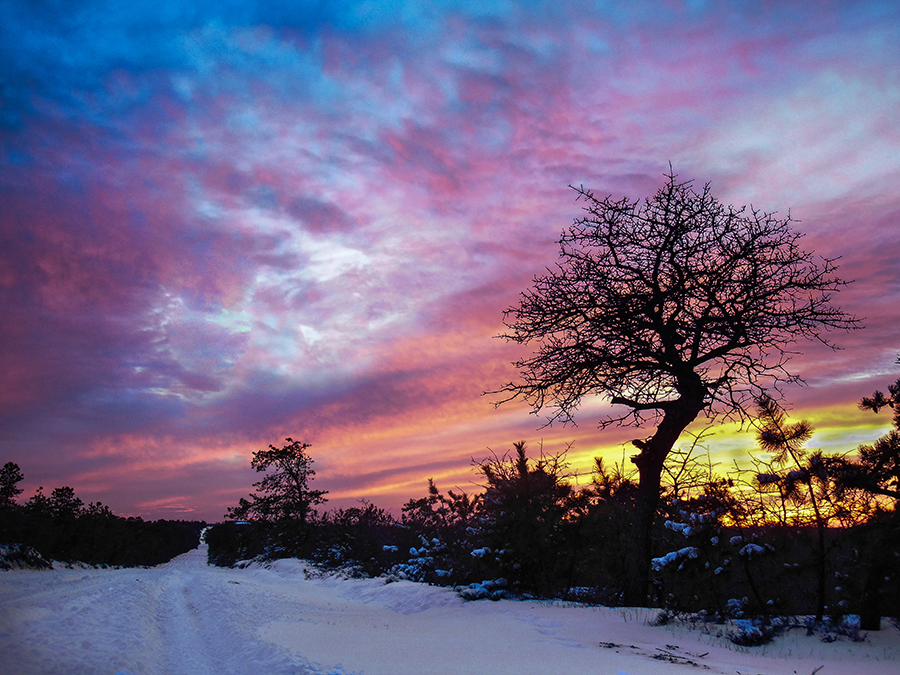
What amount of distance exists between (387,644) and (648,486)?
647 centimetres

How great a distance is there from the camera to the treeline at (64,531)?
3672 centimetres

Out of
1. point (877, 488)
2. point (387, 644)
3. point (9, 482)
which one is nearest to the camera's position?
point (387, 644)

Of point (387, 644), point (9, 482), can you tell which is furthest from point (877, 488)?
point (9, 482)

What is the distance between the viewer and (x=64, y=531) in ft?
149

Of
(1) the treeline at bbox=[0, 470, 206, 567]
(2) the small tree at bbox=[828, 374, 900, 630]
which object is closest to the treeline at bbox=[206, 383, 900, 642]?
(2) the small tree at bbox=[828, 374, 900, 630]

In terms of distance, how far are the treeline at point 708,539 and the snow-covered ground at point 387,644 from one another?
1.03 meters

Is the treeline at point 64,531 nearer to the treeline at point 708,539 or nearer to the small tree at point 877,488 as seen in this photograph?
the treeline at point 708,539

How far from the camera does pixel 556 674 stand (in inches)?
178

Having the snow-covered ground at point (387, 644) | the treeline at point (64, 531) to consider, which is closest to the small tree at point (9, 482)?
the treeline at point (64, 531)

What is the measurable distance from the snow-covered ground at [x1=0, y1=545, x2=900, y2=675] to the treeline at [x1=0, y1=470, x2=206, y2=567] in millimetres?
27369

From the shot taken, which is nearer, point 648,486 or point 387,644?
point 387,644

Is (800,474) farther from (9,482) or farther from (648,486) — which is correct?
(9,482)

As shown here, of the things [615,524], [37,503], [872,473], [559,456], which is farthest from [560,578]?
[37,503]

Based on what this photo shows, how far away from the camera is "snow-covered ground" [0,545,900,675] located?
5.23 metres
